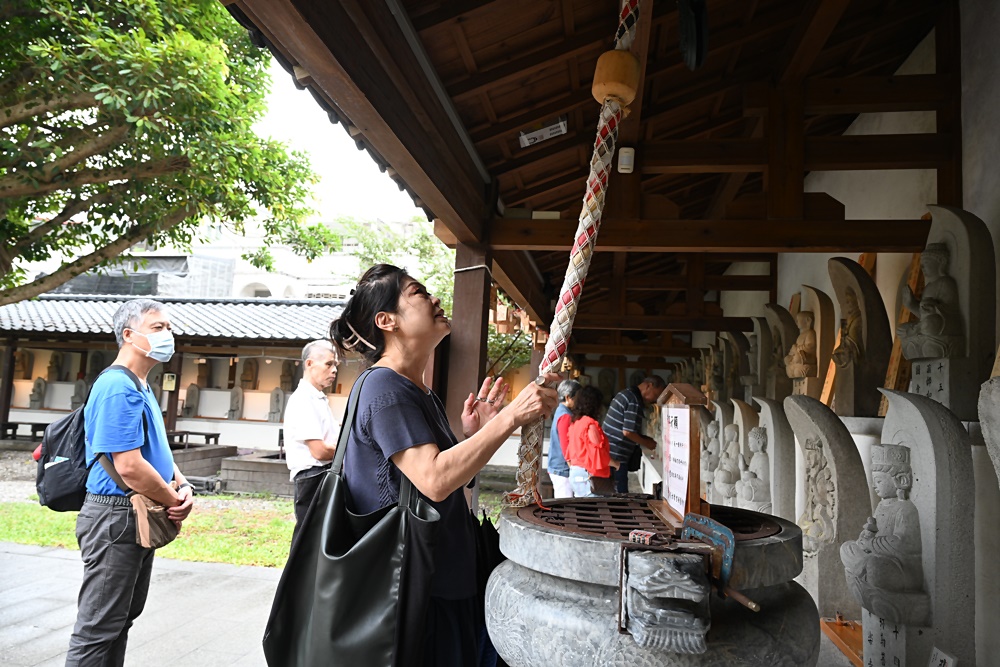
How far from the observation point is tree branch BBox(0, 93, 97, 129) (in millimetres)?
6191

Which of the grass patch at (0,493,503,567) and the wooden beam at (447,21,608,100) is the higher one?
the wooden beam at (447,21,608,100)

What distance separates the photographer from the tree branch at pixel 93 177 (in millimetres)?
6344

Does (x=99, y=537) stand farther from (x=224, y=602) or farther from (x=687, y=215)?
(x=687, y=215)

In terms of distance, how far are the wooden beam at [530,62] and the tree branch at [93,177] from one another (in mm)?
5005

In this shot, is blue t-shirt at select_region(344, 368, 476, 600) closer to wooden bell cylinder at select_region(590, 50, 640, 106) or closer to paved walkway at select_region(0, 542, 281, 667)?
wooden bell cylinder at select_region(590, 50, 640, 106)

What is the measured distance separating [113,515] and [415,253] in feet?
55.8

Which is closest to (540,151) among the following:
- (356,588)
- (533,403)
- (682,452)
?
(533,403)

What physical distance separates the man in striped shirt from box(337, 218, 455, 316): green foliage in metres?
11.5

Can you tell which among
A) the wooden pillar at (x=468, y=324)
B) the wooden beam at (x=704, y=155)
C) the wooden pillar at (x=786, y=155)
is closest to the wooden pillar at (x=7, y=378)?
the wooden pillar at (x=468, y=324)

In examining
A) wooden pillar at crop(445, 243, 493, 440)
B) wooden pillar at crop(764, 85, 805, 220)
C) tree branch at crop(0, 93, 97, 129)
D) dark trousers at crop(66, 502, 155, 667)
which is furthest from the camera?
tree branch at crop(0, 93, 97, 129)

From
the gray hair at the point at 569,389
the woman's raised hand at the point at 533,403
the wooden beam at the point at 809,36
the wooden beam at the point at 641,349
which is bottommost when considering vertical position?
the woman's raised hand at the point at 533,403

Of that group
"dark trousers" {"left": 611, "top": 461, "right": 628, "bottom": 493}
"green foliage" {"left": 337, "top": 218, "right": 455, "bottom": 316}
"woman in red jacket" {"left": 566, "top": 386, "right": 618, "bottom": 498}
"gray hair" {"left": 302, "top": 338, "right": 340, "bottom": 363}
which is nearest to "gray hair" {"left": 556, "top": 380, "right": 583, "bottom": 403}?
"woman in red jacket" {"left": 566, "top": 386, "right": 618, "bottom": 498}

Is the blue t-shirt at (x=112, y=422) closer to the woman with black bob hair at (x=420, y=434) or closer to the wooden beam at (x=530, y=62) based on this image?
the woman with black bob hair at (x=420, y=434)

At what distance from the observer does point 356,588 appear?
61.6 inches
